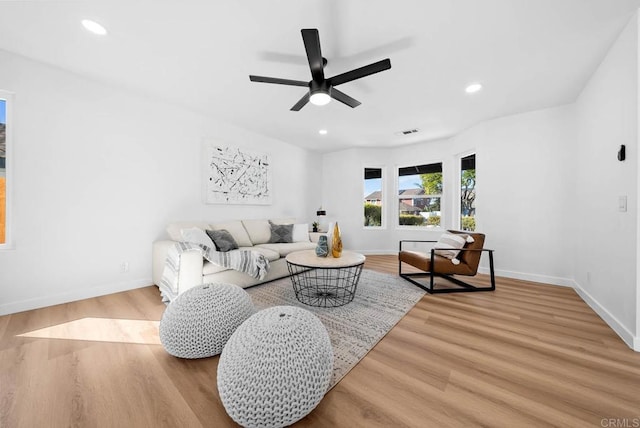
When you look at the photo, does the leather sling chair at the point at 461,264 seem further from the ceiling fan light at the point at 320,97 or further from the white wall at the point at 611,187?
the ceiling fan light at the point at 320,97

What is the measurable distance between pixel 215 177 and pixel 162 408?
10.8 ft

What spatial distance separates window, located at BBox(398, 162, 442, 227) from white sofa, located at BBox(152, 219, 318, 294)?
8.32 feet

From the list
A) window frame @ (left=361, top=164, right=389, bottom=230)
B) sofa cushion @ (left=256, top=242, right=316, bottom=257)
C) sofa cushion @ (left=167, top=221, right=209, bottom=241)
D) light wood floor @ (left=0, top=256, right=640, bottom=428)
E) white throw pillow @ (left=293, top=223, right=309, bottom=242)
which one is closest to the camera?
light wood floor @ (left=0, top=256, right=640, bottom=428)

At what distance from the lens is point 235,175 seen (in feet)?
13.7

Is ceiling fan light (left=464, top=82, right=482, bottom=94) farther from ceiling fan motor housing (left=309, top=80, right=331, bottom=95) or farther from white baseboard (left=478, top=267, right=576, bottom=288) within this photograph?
white baseboard (left=478, top=267, right=576, bottom=288)

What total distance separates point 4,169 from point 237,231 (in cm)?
241

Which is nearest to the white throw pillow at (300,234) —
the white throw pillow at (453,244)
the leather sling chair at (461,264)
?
the leather sling chair at (461,264)

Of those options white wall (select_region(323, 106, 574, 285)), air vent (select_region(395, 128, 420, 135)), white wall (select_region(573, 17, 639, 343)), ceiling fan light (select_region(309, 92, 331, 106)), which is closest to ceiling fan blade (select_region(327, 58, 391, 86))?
ceiling fan light (select_region(309, 92, 331, 106))

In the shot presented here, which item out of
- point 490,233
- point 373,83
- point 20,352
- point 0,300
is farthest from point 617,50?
point 0,300

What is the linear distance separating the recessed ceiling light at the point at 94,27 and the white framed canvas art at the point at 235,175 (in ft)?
5.92

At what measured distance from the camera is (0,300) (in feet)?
7.28

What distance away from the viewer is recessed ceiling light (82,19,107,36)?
1.89m

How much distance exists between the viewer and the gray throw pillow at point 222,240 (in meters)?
3.15

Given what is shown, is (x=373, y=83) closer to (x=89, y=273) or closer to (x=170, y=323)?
(x=170, y=323)
